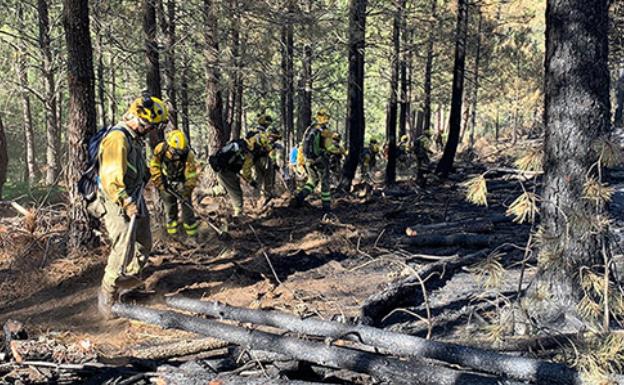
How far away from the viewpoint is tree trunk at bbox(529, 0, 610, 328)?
4.34 m

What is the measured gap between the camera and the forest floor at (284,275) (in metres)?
4.77

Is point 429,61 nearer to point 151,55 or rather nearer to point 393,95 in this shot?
point 393,95

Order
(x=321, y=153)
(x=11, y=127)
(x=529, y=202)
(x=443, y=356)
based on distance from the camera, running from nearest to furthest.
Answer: (x=443, y=356), (x=529, y=202), (x=321, y=153), (x=11, y=127)

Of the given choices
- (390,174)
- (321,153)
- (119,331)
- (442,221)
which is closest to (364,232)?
(442,221)

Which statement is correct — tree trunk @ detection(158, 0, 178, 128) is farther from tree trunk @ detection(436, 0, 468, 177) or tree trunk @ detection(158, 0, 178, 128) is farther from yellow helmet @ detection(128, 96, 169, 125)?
tree trunk @ detection(436, 0, 468, 177)

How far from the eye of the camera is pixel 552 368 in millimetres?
3094

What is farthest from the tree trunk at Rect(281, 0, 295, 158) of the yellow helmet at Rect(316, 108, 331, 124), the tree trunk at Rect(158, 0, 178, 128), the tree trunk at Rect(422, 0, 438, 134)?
the tree trunk at Rect(422, 0, 438, 134)

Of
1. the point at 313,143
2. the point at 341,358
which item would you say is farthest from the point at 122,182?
the point at 313,143

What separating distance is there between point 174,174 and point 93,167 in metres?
3.07

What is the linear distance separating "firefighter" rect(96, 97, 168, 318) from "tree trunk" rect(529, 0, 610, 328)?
3.75 meters

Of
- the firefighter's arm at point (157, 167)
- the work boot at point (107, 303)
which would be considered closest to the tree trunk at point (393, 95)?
the firefighter's arm at point (157, 167)

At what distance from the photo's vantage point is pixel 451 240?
7.93 meters

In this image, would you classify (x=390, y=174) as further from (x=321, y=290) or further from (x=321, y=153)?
(x=321, y=290)

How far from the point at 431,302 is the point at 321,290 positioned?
4.32 feet
